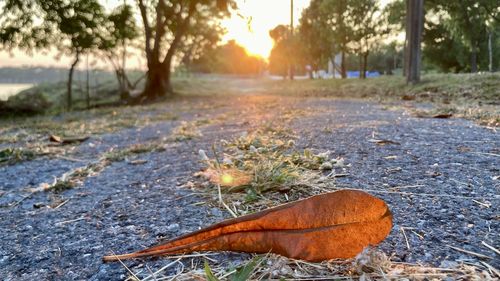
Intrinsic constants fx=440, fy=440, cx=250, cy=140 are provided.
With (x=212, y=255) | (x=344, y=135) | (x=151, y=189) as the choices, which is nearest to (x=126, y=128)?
(x=344, y=135)

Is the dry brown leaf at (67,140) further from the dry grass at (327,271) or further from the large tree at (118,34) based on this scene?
the large tree at (118,34)

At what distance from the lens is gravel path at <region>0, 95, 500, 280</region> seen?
5.10 feet

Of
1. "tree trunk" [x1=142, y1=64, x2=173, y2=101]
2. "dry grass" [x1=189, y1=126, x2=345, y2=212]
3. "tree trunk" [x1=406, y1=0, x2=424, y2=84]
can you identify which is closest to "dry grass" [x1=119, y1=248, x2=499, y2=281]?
"dry grass" [x1=189, y1=126, x2=345, y2=212]

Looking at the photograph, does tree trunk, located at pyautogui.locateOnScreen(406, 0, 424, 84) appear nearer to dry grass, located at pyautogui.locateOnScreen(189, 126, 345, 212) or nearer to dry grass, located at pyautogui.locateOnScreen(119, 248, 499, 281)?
dry grass, located at pyautogui.locateOnScreen(189, 126, 345, 212)

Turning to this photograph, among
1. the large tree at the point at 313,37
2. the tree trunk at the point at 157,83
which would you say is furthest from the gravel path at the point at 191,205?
the large tree at the point at 313,37

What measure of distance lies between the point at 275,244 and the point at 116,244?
28.1 inches

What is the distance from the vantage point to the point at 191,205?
216cm

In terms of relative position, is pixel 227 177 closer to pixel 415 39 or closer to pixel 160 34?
pixel 415 39

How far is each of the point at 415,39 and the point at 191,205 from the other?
443 inches

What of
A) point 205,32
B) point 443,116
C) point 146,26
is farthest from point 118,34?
point 443,116

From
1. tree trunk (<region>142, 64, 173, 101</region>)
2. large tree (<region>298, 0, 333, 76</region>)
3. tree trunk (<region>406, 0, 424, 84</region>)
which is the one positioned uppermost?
large tree (<region>298, 0, 333, 76</region>)

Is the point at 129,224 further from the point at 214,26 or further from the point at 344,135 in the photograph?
the point at 214,26

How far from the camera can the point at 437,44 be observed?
1436 inches

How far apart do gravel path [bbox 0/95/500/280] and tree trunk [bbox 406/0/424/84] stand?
8687 millimetres
